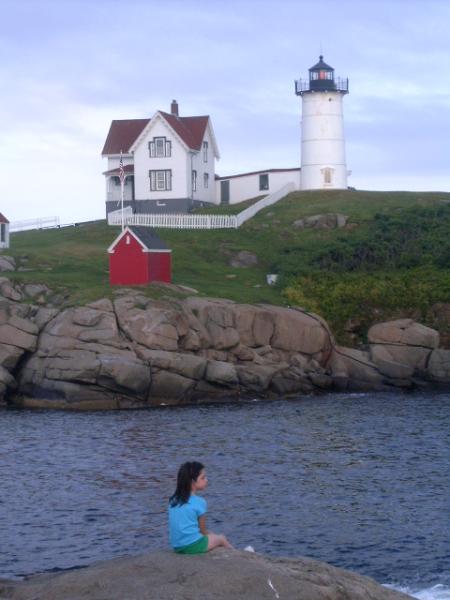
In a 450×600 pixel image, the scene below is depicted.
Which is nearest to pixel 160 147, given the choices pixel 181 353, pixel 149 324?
pixel 149 324

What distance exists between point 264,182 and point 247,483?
54.4 m

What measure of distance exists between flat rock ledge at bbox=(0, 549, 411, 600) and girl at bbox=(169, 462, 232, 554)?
176mm

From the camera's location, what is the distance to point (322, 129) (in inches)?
3051

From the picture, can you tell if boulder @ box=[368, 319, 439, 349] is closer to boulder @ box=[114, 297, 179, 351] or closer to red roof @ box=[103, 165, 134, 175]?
boulder @ box=[114, 297, 179, 351]

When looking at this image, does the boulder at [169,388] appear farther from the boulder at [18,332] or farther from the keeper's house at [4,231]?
the keeper's house at [4,231]

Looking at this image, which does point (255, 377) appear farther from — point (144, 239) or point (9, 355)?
point (9, 355)

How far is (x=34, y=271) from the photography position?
5191 centimetres

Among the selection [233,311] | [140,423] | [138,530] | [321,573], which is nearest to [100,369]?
[140,423]

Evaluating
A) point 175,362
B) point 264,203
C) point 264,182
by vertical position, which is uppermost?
point 264,182

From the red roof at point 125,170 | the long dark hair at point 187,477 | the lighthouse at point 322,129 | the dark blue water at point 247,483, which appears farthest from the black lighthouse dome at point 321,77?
the long dark hair at point 187,477

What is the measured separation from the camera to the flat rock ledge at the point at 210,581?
1288 cm

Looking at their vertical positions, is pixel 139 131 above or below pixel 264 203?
above

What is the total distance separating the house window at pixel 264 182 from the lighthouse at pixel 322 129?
9.39 feet

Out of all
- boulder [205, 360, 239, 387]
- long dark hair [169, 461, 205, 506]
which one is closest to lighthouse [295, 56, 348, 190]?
boulder [205, 360, 239, 387]
